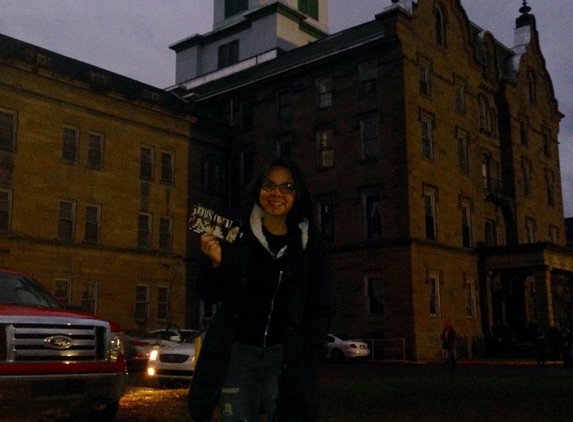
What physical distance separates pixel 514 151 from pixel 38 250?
28173 millimetres

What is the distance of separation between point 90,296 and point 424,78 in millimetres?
19883

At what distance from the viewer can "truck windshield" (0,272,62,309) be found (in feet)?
27.4

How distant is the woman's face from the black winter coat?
0.74ft

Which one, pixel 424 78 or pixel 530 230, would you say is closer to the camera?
pixel 424 78

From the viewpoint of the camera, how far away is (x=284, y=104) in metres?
37.2

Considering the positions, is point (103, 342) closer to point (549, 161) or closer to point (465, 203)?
point (465, 203)

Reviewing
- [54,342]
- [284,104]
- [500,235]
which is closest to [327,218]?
[284,104]

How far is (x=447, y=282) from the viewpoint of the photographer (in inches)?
1288

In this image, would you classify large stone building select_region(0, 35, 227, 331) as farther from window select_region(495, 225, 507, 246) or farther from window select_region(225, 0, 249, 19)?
window select_region(225, 0, 249, 19)

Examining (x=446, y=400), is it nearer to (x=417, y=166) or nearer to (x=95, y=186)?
Result: (x=417, y=166)

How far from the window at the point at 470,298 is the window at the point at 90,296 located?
Result: 18.7 meters

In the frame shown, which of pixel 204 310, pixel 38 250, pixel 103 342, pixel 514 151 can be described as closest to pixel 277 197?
pixel 103 342

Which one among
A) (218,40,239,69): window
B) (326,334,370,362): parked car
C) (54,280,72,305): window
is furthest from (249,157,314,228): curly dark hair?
(218,40,239,69): window

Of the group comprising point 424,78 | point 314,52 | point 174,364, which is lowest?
point 174,364
